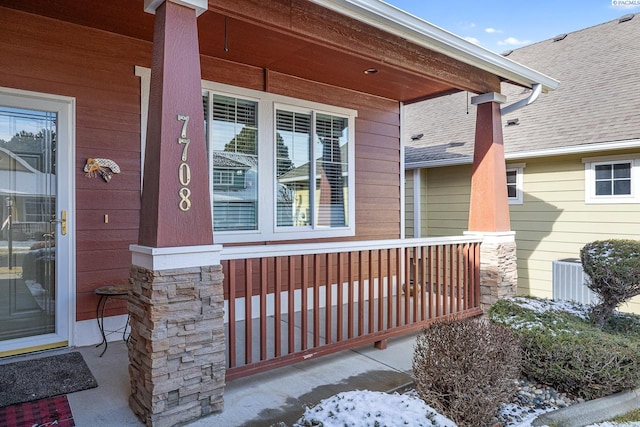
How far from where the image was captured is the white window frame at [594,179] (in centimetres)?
576

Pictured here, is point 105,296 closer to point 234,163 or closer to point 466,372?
point 234,163

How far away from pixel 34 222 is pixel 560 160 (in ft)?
22.5

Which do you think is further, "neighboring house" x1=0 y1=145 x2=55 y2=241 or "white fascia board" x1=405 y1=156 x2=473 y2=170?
"white fascia board" x1=405 y1=156 x2=473 y2=170

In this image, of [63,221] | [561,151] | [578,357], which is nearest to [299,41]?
[63,221]

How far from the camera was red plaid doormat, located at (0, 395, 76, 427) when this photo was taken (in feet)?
7.87

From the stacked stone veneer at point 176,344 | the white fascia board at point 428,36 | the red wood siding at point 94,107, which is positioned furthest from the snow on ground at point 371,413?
the red wood siding at point 94,107

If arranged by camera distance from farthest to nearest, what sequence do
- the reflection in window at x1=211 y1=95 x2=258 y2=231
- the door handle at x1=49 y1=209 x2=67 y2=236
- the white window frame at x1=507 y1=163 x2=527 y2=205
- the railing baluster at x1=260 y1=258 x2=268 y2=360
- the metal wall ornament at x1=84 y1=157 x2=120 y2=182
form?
the white window frame at x1=507 y1=163 x2=527 y2=205
the reflection in window at x1=211 y1=95 x2=258 y2=231
the metal wall ornament at x1=84 y1=157 x2=120 y2=182
the door handle at x1=49 y1=209 x2=67 y2=236
the railing baluster at x1=260 y1=258 x2=268 y2=360

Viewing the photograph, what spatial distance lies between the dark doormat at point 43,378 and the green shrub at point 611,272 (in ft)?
12.9

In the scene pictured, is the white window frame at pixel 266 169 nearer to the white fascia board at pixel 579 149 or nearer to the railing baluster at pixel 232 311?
the railing baluster at pixel 232 311

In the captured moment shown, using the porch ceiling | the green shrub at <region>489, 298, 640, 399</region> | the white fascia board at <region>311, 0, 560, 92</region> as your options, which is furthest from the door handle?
the green shrub at <region>489, 298, 640, 399</region>

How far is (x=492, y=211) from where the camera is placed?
4.81m

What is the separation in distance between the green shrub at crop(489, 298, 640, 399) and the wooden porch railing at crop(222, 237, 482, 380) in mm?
1084

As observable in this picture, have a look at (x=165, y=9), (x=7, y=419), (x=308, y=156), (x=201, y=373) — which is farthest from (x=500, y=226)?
(x=7, y=419)

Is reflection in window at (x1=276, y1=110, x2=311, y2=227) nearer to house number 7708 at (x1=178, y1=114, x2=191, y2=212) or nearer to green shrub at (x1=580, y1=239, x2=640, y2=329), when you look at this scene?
house number 7708 at (x1=178, y1=114, x2=191, y2=212)
